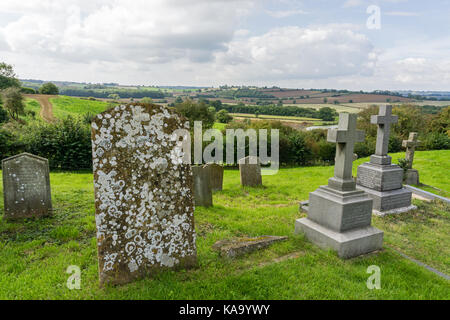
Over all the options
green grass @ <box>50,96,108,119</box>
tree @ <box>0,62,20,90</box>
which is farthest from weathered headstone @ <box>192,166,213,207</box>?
tree @ <box>0,62,20,90</box>

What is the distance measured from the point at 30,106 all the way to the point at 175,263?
40.9m

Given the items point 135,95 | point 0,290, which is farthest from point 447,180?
point 135,95

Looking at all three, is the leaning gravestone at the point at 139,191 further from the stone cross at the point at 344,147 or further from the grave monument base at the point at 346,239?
the stone cross at the point at 344,147

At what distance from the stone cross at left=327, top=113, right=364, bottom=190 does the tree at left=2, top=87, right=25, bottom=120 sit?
3485cm

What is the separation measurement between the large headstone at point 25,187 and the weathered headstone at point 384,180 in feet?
30.9

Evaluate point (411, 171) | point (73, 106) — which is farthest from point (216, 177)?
point (73, 106)

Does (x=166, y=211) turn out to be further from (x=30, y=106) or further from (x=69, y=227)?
(x=30, y=106)

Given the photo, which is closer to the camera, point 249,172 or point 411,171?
point 411,171

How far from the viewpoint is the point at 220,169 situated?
11.6m

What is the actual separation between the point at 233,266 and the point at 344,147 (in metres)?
3.49

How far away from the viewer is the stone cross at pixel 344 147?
18.4ft

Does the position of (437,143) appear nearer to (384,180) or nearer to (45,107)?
(384,180)

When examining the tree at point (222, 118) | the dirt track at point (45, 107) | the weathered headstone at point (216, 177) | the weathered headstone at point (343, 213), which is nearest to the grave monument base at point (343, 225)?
the weathered headstone at point (343, 213)

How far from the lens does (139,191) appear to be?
376 centimetres
